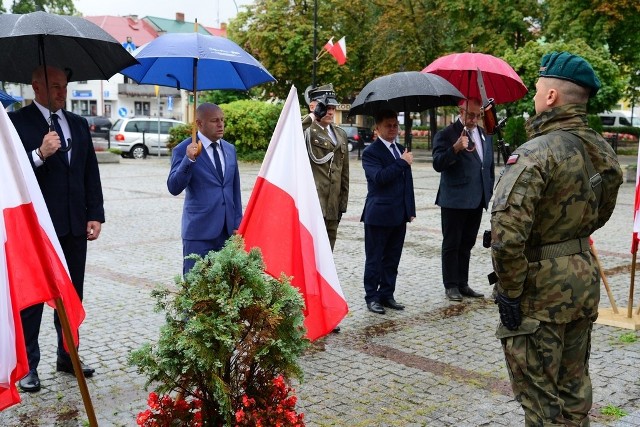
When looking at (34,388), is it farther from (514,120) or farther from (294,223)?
(514,120)

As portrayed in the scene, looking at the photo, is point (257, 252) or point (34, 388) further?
point (34, 388)

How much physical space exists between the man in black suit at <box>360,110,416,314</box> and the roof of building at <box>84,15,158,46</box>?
63313 mm

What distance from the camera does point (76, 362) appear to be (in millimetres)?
3291

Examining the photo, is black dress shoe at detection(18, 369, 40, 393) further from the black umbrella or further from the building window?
the building window

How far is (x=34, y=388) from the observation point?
469 centimetres

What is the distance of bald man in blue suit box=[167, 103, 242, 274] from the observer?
528 centimetres

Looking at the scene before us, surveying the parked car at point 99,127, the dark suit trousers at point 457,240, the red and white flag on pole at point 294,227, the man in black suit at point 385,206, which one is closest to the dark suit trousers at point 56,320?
the red and white flag on pole at point 294,227

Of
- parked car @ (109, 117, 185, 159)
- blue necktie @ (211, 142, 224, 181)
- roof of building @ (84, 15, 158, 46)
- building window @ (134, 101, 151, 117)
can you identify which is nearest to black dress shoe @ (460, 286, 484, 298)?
blue necktie @ (211, 142, 224, 181)

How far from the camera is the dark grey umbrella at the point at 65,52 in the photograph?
4492mm

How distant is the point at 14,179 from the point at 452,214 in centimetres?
467

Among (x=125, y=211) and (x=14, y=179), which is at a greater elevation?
(x=14, y=179)

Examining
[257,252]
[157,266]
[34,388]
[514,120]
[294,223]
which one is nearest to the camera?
[257,252]

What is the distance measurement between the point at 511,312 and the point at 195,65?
296 cm

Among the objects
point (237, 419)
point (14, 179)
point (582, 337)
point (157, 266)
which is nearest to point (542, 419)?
point (582, 337)
